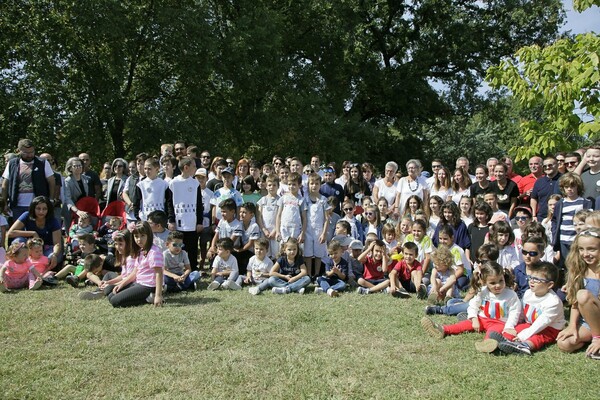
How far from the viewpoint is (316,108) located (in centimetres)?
2003

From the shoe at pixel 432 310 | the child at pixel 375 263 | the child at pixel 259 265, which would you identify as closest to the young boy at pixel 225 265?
the child at pixel 259 265

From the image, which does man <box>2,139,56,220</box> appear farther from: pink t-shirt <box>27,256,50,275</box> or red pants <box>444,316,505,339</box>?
red pants <box>444,316,505,339</box>

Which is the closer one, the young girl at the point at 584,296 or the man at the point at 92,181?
the young girl at the point at 584,296

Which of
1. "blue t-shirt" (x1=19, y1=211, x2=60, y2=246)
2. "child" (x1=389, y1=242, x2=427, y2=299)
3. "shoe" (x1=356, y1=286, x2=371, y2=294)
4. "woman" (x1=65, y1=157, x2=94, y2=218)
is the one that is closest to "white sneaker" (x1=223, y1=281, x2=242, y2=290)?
"shoe" (x1=356, y1=286, x2=371, y2=294)

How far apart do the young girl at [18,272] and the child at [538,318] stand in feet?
19.2

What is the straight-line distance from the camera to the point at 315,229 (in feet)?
26.2

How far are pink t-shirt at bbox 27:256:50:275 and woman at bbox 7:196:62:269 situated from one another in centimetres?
10

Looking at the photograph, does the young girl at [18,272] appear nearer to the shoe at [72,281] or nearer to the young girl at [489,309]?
the shoe at [72,281]

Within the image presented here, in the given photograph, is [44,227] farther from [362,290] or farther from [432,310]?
[432,310]

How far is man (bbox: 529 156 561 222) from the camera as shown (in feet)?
25.7

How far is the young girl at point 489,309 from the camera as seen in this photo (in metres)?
5.03

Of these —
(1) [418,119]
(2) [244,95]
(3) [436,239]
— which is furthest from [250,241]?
(1) [418,119]

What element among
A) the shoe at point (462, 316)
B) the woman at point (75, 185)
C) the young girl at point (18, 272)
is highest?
the woman at point (75, 185)

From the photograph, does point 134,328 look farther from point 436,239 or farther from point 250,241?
point 436,239
